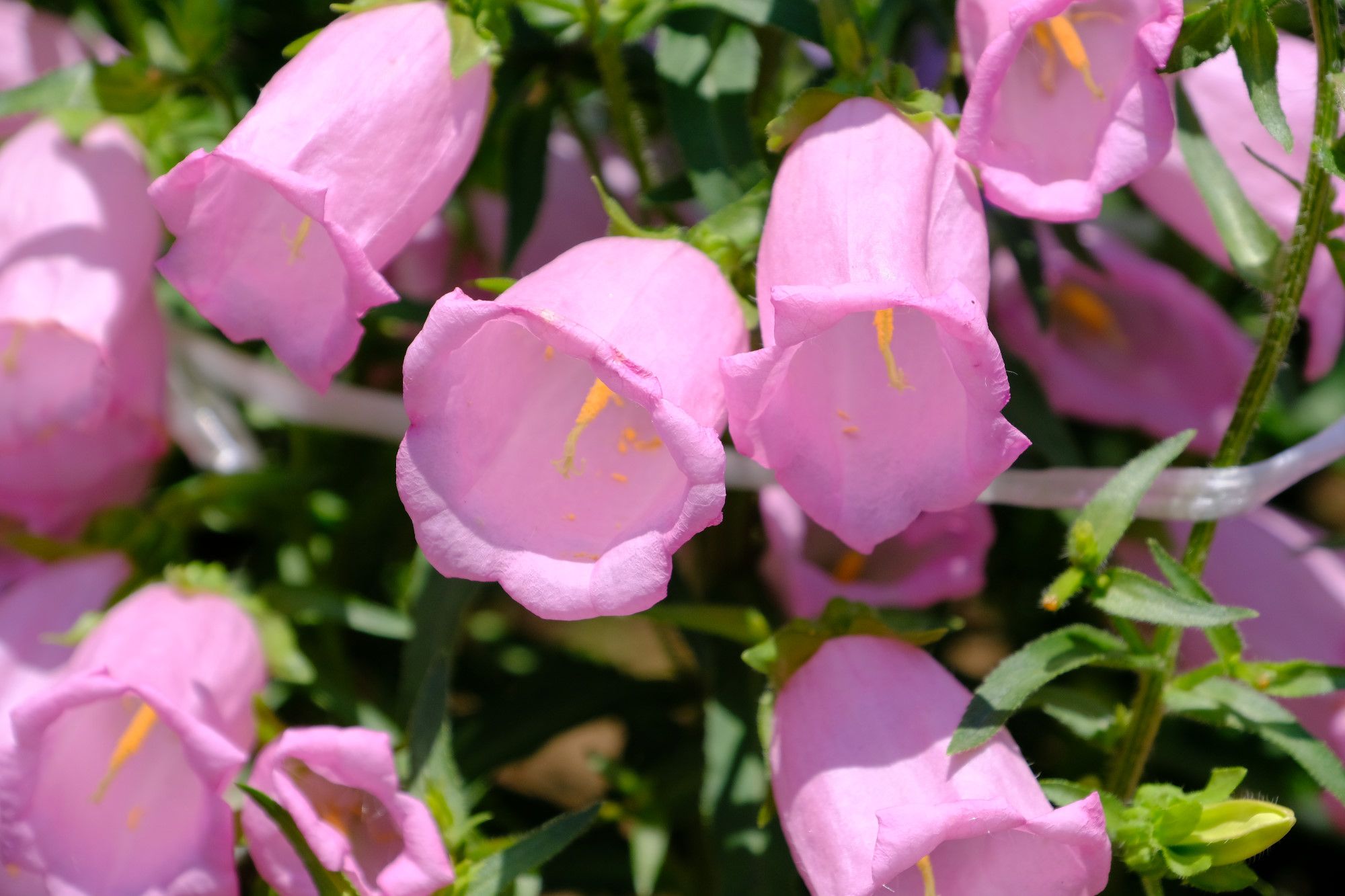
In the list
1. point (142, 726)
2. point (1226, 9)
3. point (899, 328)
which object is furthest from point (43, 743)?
point (1226, 9)

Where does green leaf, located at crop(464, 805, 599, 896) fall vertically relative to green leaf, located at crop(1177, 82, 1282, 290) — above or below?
below

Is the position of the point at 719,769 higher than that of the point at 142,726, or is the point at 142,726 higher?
the point at 142,726

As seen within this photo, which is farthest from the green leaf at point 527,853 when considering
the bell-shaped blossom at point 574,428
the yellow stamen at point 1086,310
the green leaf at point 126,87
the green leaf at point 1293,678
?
the yellow stamen at point 1086,310

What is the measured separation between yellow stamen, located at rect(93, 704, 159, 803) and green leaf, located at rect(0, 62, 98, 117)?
575mm

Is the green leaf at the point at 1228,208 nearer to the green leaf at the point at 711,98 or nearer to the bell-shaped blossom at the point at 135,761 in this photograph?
the green leaf at the point at 711,98

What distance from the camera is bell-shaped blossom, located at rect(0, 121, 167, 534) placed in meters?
1.12

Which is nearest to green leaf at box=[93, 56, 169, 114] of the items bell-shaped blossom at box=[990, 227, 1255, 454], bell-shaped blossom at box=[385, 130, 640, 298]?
bell-shaped blossom at box=[385, 130, 640, 298]

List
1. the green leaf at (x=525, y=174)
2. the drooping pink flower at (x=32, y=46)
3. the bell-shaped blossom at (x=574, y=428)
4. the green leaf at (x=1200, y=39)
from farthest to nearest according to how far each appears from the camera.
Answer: the drooping pink flower at (x=32, y=46) < the green leaf at (x=525, y=174) < the green leaf at (x=1200, y=39) < the bell-shaped blossom at (x=574, y=428)

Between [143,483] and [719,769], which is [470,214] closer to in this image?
[143,483]

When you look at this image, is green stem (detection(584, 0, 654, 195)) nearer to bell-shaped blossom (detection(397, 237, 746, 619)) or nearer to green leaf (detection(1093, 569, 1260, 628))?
bell-shaped blossom (detection(397, 237, 746, 619))

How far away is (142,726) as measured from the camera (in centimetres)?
103

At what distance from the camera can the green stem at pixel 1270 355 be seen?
2.83 ft

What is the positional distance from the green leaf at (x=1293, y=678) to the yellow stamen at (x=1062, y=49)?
1.49 ft

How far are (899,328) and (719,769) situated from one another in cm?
50
